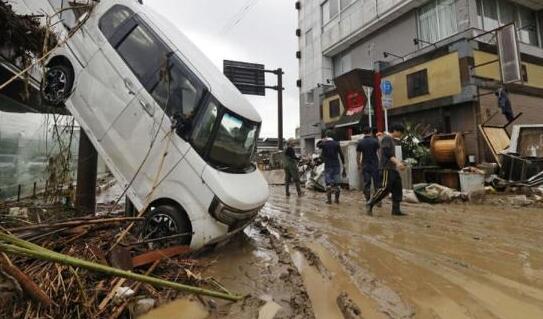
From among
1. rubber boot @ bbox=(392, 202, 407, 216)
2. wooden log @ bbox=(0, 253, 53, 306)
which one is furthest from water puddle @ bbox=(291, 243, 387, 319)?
rubber boot @ bbox=(392, 202, 407, 216)

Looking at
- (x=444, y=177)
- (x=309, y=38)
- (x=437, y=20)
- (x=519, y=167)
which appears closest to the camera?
(x=519, y=167)

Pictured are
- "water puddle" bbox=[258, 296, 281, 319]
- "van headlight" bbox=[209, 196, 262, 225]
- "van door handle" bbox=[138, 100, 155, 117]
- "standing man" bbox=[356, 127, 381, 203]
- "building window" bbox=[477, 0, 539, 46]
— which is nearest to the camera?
"water puddle" bbox=[258, 296, 281, 319]

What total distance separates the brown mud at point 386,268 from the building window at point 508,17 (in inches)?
511

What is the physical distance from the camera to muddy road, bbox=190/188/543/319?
2.41 meters

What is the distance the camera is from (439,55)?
45.4 feet

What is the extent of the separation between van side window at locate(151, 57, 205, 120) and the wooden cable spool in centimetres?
868

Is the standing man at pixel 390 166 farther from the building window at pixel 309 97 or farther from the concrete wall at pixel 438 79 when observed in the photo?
the building window at pixel 309 97

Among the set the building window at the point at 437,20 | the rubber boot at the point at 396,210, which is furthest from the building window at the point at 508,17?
the rubber boot at the point at 396,210

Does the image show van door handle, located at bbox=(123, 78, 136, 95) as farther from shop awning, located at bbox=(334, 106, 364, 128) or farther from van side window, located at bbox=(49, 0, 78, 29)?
shop awning, located at bbox=(334, 106, 364, 128)

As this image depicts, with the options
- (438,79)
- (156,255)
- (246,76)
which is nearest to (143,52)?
(156,255)

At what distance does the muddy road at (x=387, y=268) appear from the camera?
2.41 m

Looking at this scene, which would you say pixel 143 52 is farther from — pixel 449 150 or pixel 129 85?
pixel 449 150

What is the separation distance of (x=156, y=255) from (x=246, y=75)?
2028cm

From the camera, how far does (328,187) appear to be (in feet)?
26.7
